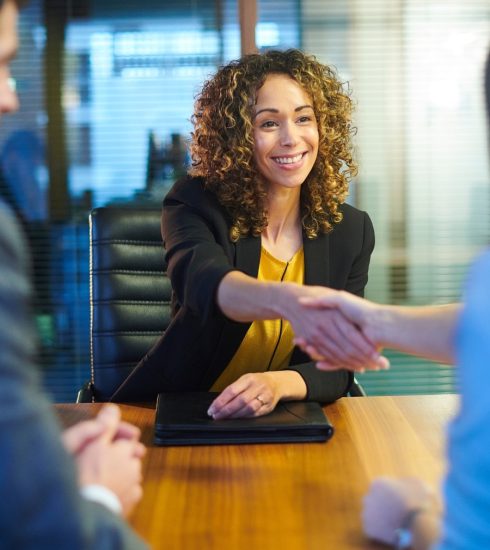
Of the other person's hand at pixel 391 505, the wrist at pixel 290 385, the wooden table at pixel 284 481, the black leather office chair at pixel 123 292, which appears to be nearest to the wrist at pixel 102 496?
the wooden table at pixel 284 481

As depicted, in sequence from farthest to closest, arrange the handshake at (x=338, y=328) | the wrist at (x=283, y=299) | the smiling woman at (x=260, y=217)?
the smiling woman at (x=260, y=217) < the wrist at (x=283, y=299) < the handshake at (x=338, y=328)

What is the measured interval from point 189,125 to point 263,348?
84.3 inches

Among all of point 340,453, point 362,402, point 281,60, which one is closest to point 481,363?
point 340,453

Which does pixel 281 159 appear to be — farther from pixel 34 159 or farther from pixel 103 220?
pixel 34 159

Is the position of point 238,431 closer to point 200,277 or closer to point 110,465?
point 200,277

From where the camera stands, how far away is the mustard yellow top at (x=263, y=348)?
226 centimetres

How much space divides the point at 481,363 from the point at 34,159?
3.64 m

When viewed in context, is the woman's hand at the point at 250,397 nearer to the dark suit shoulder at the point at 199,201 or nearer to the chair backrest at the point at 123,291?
the dark suit shoulder at the point at 199,201

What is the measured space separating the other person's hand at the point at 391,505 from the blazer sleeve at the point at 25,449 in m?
0.48

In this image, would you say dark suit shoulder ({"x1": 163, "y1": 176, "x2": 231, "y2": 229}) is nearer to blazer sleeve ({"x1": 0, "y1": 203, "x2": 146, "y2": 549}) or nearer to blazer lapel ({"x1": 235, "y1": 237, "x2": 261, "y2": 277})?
blazer lapel ({"x1": 235, "y1": 237, "x2": 261, "y2": 277})

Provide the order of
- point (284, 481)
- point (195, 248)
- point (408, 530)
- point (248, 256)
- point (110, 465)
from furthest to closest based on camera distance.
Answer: point (248, 256), point (195, 248), point (284, 481), point (408, 530), point (110, 465)

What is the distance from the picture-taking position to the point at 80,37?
420 centimetres

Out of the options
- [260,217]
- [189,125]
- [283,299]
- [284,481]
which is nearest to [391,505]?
[284,481]

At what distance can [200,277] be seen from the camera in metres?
1.93
